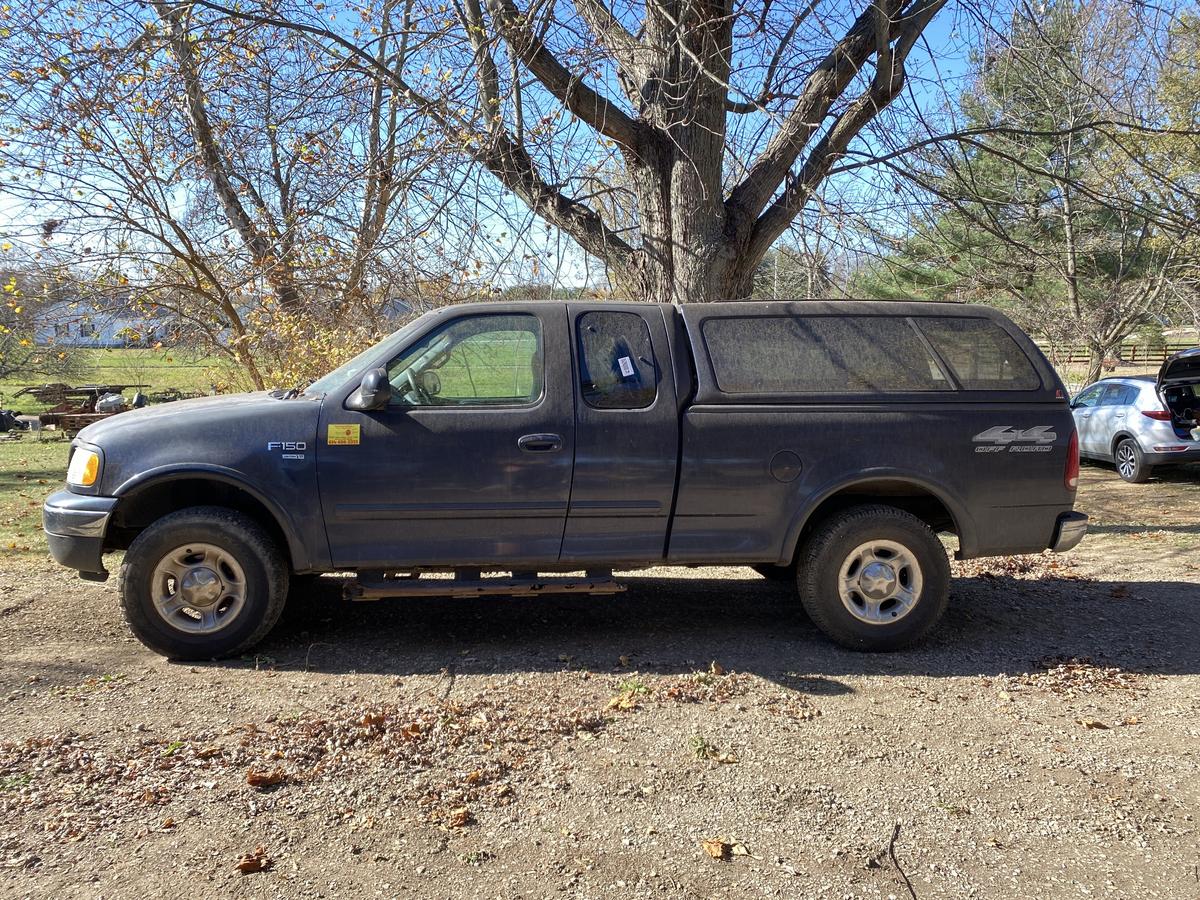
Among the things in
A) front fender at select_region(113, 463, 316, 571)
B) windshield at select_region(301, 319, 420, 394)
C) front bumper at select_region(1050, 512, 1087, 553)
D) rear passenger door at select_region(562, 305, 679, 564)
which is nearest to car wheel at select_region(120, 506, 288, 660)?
front fender at select_region(113, 463, 316, 571)

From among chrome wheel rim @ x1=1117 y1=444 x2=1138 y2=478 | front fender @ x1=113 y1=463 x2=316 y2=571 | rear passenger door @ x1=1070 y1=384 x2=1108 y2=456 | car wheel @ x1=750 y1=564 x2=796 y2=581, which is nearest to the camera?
front fender @ x1=113 y1=463 x2=316 y2=571

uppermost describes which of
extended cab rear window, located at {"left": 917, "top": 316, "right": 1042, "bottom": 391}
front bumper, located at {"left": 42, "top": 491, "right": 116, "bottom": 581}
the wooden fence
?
the wooden fence

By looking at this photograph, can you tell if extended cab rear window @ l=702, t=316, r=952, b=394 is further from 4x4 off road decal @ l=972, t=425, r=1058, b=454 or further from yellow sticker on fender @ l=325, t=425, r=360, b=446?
yellow sticker on fender @ l=325, t=425, r=360, b=446

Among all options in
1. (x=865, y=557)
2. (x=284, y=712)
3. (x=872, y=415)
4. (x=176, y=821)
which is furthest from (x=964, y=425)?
(x=176, y=821)

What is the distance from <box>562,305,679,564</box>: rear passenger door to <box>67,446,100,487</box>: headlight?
98.6 inches

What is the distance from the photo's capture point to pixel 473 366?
5.08 m

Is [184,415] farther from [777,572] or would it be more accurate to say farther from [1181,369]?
[1181,369]

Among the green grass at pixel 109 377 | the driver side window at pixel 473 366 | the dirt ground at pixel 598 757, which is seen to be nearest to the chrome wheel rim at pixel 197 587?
the dirt ground at pixel 598 757

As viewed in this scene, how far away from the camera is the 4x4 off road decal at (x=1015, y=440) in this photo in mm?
5133

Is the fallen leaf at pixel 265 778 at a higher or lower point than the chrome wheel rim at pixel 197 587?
lower

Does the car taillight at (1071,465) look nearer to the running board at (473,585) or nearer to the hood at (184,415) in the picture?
the running board at (473,585)

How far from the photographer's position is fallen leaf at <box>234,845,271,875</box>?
9.84 feet

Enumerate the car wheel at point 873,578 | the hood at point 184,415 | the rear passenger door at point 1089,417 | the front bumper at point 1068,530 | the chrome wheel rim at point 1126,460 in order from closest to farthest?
the hood at point 184,415 < the car wheel at point 873,578 < the front bumper at point 1068,530 < the chrome wheel rim at point 1126,460 < the rear passenger door at point 1089,417

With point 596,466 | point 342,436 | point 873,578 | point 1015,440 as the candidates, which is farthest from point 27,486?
point 1015,440
